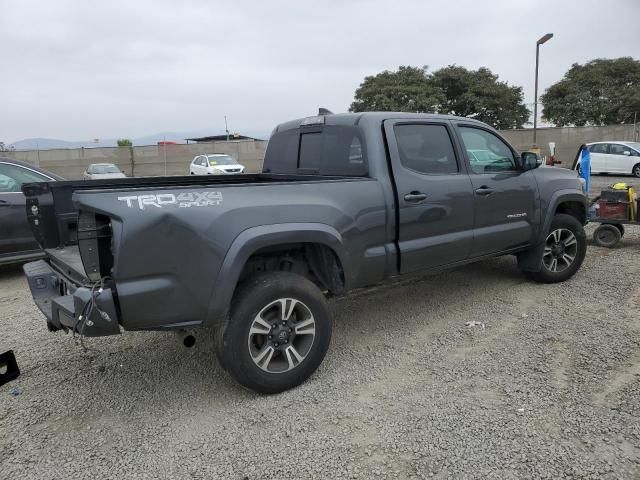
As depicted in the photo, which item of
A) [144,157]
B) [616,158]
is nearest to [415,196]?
[616,158]

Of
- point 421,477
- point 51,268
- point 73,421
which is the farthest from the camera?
point 51,268

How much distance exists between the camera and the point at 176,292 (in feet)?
9.00

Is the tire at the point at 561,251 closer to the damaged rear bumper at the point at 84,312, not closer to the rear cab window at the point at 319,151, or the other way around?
the rear cab window at the point at 319,151

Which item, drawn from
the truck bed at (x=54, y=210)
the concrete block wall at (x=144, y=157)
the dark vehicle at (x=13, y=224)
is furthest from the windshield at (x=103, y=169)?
the truck bed at (x=54, y=210)

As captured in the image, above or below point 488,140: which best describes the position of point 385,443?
below

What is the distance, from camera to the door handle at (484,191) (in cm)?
425

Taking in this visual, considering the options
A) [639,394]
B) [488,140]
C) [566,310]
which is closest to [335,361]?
[639,394]

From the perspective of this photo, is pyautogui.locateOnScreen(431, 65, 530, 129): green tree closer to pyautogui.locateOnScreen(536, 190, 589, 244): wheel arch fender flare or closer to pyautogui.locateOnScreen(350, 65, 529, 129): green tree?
pyautogui.locateOnScreen(350, 65, 529, 129): green tree

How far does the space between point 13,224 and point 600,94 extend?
40658 millimetres

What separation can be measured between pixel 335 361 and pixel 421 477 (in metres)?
1.34

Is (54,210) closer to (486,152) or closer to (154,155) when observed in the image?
(486,152)

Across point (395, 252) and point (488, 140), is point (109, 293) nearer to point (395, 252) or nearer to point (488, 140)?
point (395, 252)

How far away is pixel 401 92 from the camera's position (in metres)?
38.6

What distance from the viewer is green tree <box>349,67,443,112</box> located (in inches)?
1519
